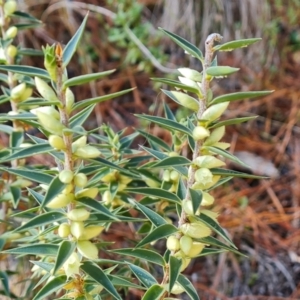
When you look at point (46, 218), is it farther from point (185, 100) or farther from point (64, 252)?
point (185, 100)

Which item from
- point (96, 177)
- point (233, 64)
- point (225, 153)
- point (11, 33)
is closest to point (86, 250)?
point (96, 177)

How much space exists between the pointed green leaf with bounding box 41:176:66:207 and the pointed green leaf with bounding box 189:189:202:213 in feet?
0.54

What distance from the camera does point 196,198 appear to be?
0.67 m

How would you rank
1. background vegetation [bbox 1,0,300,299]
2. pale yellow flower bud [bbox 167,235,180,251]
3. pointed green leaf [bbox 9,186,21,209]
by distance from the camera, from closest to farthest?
pale yellow flower bud [bbox 167,235,180,251] → pointed green leaf [bbox 9,186,21,209] → background vegetation [bbox 1,0,300,299]

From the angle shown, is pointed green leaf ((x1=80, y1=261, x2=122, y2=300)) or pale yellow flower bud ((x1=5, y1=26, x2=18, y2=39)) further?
pale yellow flower bud ((x1=5, y1=26, x2=18, y2=39))

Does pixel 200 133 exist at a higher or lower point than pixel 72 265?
higher

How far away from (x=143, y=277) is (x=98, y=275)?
0.10 metres

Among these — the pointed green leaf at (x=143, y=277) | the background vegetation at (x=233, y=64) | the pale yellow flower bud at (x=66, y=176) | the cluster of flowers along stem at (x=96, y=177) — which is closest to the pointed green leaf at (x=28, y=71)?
the cluster of flowers along stem at (x=96, y=177)

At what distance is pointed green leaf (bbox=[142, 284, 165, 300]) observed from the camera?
2.40 ft

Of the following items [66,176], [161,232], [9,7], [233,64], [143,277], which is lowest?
[233,64]

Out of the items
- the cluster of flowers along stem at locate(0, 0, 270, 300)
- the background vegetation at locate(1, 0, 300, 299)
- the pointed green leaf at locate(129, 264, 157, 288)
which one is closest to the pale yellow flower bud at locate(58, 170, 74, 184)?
the cluster of flowers along stem at locate(0, 0, 270, 300)

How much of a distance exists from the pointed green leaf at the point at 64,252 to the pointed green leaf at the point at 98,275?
0.05 meters

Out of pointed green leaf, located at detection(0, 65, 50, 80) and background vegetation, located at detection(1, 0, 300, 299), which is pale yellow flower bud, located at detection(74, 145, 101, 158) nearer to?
pointed green leaf, located at detection(0, 65, 50, 80)

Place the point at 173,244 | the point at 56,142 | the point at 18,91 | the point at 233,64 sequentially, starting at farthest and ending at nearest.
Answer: the point at 233,64, the point at 18,91, the point at 173,244, the point at 56,142
